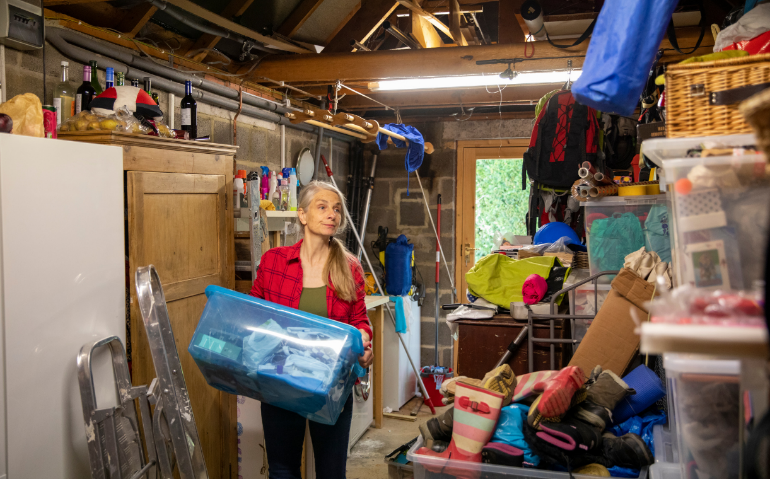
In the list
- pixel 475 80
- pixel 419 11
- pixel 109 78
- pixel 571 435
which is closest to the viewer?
pixel 571 435

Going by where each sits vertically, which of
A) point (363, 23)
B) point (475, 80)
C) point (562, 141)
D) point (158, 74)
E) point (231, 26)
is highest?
point (363, 23)

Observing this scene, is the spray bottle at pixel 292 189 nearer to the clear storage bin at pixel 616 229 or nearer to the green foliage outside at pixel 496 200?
the clear storage bin at pixel 616 229

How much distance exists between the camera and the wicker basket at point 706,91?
107 cm

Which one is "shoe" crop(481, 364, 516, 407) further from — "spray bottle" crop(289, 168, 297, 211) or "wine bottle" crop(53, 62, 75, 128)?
"spray bottle" crop(289, 168, 297, 211)

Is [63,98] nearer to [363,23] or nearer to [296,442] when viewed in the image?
[296,442]

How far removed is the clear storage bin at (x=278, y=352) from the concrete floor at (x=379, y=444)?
5.42ft

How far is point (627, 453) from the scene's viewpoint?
5.58 feet

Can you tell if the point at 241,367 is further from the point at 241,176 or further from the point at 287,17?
the point at 287,17

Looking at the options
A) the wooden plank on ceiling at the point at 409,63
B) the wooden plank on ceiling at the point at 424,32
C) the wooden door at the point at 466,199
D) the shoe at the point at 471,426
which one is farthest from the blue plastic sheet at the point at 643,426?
the wooden door at the point at 466,199

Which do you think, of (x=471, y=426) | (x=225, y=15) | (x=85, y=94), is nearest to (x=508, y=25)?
(x=225, y=15)

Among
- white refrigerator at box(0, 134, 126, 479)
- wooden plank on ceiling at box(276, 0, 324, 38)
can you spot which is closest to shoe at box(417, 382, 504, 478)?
white refrigerator at box(0, 134, 126, 479)

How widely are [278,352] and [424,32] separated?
2629 millimetres

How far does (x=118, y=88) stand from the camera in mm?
2297

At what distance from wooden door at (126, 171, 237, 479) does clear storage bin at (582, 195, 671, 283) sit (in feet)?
5.34
